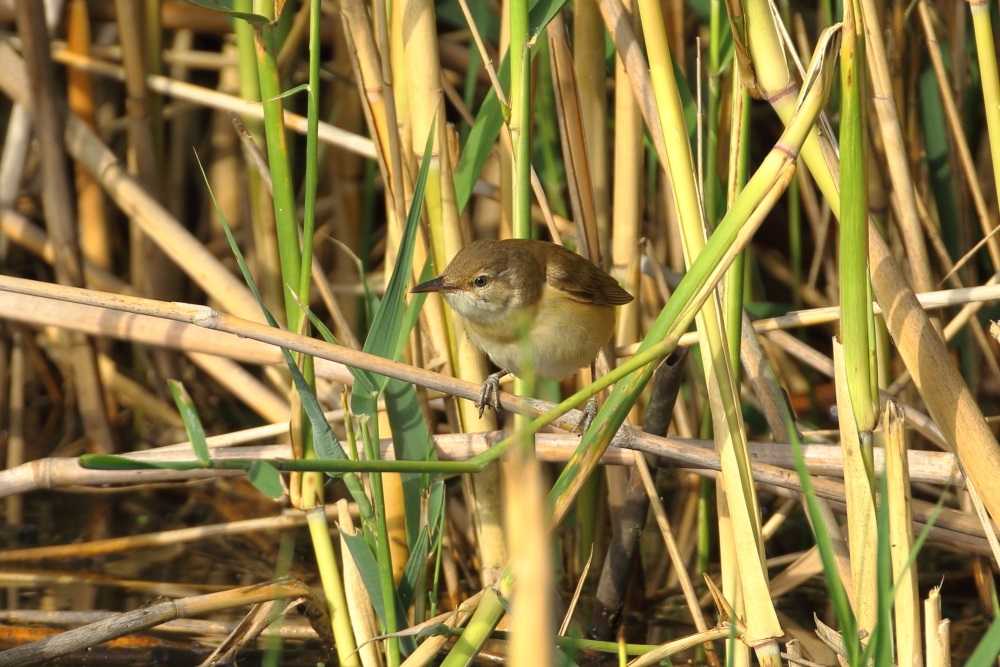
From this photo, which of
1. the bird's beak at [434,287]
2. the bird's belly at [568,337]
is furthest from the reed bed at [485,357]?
the bird's belly at [568,337]

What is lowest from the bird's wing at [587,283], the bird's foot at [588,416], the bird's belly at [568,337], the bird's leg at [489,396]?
the bird's foot at [588,416]

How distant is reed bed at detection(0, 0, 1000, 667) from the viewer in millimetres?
1618

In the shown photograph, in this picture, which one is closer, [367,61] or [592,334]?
[367,61]

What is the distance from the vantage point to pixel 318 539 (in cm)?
205

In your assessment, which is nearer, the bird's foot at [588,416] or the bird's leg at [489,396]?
the bird's leg at [489,396]

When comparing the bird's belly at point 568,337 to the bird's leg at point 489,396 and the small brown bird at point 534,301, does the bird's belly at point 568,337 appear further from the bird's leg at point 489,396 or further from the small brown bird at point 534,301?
the bird's leg at point 489,396

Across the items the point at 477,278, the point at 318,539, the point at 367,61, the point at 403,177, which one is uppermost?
the point at 367,61

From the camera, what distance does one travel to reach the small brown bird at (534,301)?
2.34 metres

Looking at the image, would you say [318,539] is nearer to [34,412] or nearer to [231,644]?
[231,644]

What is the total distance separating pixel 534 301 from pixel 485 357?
0.24 meters

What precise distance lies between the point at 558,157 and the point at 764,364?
105 cm

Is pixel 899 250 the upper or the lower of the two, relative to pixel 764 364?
upper

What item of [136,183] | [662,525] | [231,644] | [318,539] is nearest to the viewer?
[318,539]

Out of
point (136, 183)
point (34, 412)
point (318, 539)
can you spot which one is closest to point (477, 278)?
point (318, 539)
